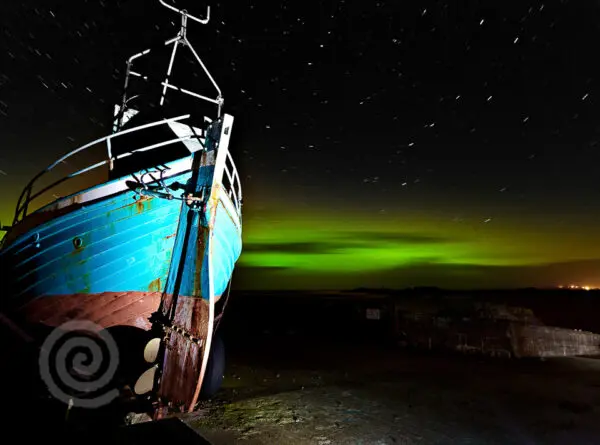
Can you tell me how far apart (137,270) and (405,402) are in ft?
16.0

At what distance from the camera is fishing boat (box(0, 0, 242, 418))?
17.7ft

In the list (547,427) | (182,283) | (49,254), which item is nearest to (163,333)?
(182,283)

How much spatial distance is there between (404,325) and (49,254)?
10.4 meters

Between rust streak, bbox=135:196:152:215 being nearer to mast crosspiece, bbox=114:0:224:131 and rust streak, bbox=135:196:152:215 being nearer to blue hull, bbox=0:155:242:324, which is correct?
blue hull, bbox=0:155:242:324

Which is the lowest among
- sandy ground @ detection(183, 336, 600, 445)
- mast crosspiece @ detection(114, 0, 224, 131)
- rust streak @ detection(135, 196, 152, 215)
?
sandy ground @ detection(183, 336, 600, 445)

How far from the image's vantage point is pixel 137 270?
5.82 m

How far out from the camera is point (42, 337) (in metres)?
6.70

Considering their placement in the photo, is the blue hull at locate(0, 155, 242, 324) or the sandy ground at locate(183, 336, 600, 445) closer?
the sandy ground at locate(183, 336, 600, 445)

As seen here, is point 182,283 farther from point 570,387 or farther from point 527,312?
point 527,312
